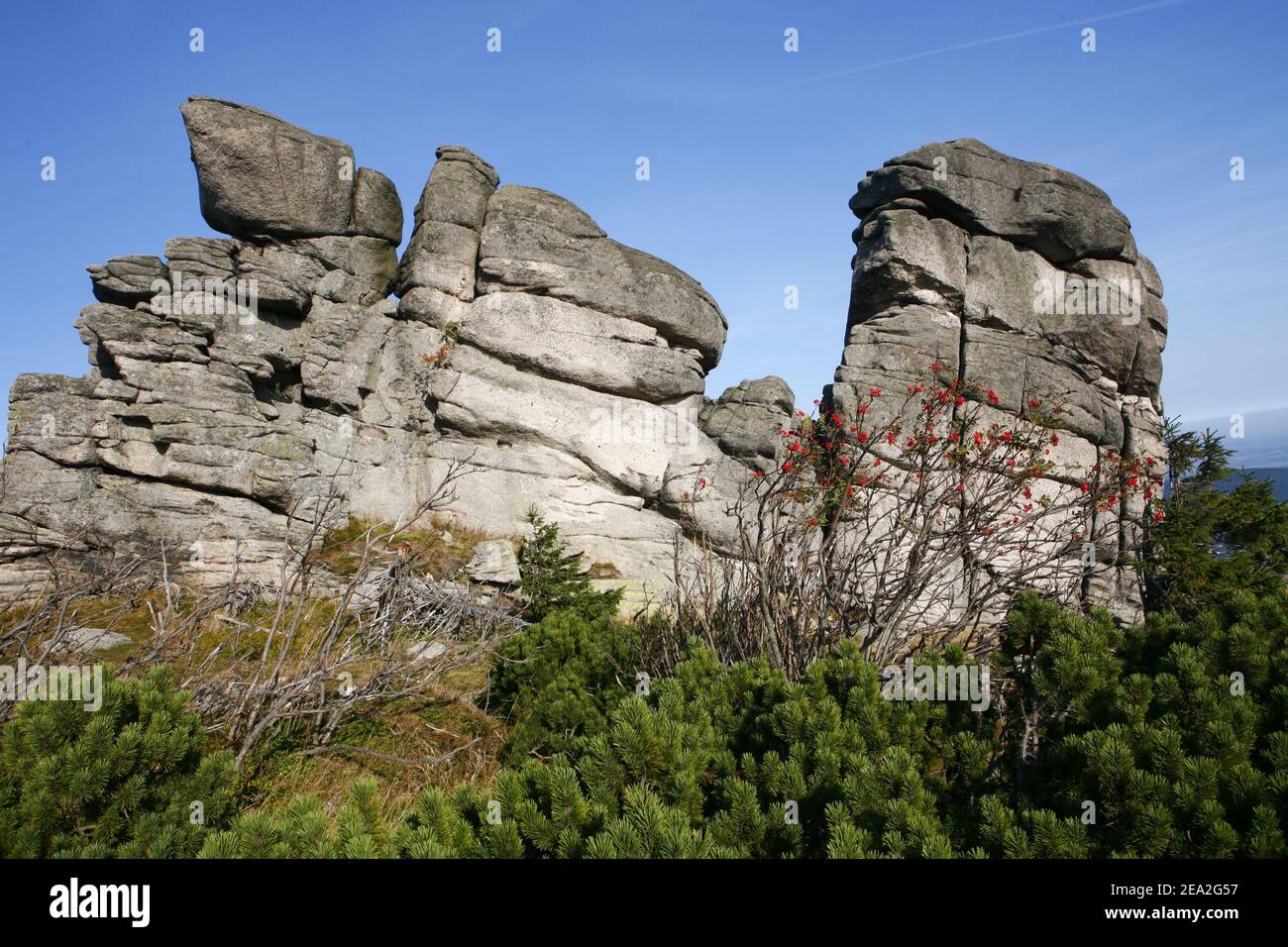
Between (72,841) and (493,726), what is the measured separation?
14.1 feet

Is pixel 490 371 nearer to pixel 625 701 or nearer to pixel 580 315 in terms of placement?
pixel 580 315

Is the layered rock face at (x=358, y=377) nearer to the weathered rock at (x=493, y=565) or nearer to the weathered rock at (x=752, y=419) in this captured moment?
the weathered rock at (x=752, y=419)

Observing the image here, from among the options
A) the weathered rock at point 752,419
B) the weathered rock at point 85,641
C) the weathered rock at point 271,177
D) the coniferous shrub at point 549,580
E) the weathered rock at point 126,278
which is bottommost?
the weathered rock at point 85,641

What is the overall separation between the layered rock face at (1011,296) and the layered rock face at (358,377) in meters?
3.83

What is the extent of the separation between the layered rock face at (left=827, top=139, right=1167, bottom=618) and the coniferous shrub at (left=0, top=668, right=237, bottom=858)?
15.7 m

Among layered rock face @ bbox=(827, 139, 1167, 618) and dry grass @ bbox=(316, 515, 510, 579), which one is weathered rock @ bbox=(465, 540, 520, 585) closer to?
dry grass @ bbox=(316, 515, 510, 579)

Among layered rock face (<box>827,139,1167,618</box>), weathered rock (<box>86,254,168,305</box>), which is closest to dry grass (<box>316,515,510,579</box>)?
weathered rock (<box>86,254,168,305</box>)

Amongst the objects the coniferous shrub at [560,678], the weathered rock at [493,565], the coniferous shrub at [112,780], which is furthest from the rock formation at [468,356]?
the coniferous shrub at [112,780]

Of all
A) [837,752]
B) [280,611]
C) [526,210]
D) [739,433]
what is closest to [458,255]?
[526,210]

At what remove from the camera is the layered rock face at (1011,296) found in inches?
733

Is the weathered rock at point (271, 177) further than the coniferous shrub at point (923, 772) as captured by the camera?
Yes

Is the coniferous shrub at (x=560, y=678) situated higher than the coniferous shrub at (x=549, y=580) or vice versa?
the coniferous shrub at (x=549, y=580)

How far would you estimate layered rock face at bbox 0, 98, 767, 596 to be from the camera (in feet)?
44.8

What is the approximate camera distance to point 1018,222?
19734 millimetres
